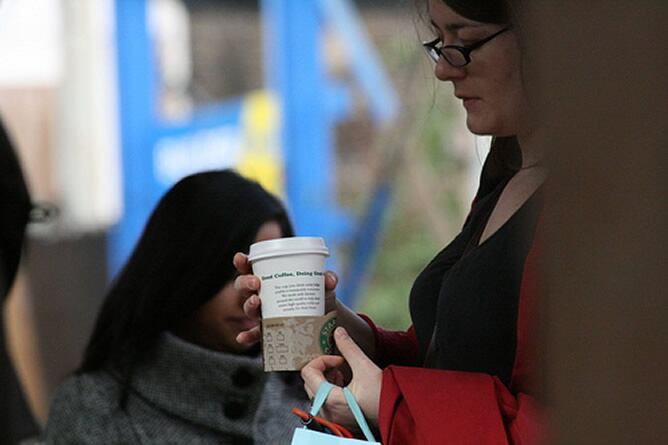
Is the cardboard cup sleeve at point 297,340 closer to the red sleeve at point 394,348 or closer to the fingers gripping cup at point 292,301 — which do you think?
the fingers gripping cup at point 292,301

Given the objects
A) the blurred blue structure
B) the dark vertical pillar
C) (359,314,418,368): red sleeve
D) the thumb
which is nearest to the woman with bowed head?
(359,314,418,368): red sleeve

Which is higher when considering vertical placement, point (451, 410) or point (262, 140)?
point (451, 410)

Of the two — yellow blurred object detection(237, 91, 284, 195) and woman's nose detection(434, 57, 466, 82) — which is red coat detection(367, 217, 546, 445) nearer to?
woman's nose detection(434, 57, 466, 82)

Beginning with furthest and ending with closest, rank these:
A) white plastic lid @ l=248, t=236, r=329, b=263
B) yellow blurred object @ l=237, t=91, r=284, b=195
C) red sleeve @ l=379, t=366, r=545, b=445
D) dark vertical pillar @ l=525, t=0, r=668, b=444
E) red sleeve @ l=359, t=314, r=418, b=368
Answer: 1. yellow blurred object @ l=237, t=91, r=284, b=195
2. red sleeve @ l=359, t=314, r=418, b=368
3. white plastic lid @ l=248, t=236, r=329, b=263
4. red sleeve @ l=379, t=366, r=545, b=445
5. dark vertical pillar @ l=525, t=0, r=668, b=444

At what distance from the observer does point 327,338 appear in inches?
67.5

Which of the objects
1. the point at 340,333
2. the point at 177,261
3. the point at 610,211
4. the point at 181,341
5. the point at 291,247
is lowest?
the point at 181,341

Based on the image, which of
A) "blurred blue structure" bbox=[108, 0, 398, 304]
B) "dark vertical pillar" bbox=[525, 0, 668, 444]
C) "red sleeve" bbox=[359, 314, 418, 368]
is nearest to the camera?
"dark vertical pillar" bbox=[525, 0, 668, 444]

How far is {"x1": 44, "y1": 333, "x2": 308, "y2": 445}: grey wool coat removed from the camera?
2650 mm

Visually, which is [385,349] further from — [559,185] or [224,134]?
[224,134]

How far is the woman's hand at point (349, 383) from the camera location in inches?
62.9

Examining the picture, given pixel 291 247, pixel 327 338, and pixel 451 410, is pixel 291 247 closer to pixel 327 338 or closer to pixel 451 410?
pixel 327 338

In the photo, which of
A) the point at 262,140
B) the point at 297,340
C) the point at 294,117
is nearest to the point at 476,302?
the point at 297,340

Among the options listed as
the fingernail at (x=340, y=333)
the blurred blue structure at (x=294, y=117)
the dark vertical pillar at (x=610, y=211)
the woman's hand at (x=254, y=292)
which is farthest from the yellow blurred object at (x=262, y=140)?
the dark vertical pillar at (x=610, y=211)

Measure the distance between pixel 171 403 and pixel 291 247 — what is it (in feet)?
3.41
